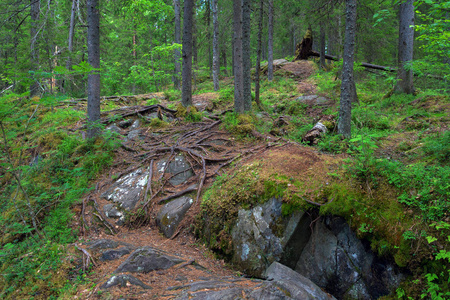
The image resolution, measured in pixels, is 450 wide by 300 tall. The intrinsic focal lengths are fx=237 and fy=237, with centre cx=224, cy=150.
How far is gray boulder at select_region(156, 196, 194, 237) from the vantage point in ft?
18.6

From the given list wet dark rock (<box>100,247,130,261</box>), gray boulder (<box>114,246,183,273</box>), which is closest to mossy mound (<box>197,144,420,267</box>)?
gray boulder (<box>114,246,183,273</box>)

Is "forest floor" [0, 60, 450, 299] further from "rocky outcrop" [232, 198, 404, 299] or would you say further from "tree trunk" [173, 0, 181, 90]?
"tree trunk" [173, 0, 181, 90]

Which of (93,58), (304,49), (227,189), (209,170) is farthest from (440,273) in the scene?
(304,49)

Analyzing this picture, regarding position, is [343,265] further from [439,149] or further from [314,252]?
[439,149]

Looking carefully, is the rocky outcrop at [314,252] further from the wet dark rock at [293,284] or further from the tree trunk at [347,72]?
the tree trunk at [347,72]

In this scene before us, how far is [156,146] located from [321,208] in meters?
5.93

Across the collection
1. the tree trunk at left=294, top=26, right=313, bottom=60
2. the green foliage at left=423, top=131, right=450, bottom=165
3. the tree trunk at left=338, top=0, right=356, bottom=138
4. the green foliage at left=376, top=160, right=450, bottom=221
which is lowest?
the green foliage at left=376, top=160, right=450, bottom=221

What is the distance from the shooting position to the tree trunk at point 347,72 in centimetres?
575

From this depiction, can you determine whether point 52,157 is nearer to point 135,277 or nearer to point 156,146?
point 156,146

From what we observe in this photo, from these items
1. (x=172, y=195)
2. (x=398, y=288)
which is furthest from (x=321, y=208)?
(x=172, y=195)

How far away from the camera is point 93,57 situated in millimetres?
7895

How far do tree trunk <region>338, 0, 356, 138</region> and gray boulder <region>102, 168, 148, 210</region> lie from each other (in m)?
5.63

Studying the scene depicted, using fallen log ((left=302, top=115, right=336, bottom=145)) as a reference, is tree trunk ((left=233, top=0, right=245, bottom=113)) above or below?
above

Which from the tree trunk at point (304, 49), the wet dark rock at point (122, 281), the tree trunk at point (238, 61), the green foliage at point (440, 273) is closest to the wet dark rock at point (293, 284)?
the green foliage at point (440, 273)
